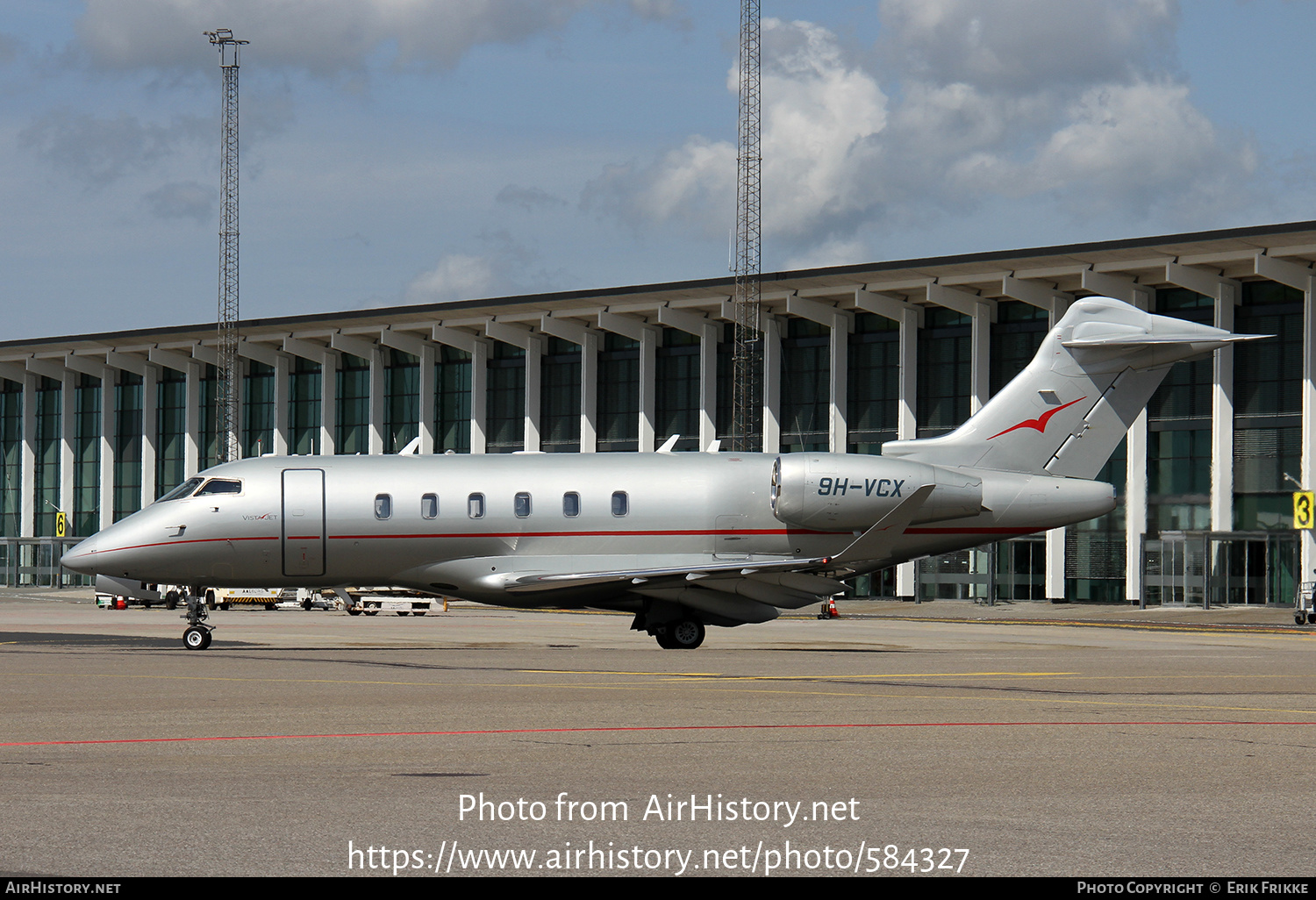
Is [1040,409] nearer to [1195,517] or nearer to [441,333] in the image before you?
[1195,517]

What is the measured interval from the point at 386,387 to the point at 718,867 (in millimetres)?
79512

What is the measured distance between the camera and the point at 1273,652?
27.9 metres

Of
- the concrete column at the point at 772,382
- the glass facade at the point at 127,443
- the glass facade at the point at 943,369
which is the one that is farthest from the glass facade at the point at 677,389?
the glass facade at the point at 127,443

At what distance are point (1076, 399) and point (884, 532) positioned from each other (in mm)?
5261

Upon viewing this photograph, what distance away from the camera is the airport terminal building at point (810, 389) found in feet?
197

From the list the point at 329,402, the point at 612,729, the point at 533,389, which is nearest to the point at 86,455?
the point at 329,402

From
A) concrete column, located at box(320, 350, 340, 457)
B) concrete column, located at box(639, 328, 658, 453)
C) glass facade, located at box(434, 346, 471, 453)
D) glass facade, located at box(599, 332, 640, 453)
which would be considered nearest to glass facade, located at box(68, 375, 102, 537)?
concrete column, located at box(320, 350, 340, 457)

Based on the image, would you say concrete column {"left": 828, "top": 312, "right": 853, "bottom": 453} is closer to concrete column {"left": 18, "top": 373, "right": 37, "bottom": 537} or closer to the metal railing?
the metal railing

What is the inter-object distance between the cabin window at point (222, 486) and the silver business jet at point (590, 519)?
3cm

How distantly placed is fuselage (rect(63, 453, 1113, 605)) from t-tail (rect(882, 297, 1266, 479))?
0.68 m

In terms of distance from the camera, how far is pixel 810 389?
2820 inches

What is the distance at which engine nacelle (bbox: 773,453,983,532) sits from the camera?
2736cm

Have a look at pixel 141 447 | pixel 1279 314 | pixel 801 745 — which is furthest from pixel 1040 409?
pixel 141 447

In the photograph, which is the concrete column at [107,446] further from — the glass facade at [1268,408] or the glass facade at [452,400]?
the glass facade at [1268,408]
